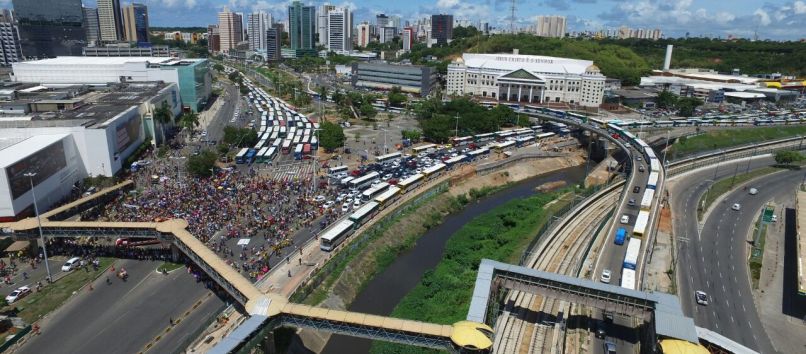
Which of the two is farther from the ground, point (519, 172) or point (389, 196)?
point (389, 196)

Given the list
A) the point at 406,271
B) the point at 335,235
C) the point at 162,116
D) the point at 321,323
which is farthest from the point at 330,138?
the point at 321,323

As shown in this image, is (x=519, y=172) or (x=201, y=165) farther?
(x=519, y=172)

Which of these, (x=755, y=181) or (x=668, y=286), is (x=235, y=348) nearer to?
(x=668, y=286)

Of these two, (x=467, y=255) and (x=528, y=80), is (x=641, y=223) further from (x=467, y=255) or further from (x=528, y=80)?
(x=528, y=80)

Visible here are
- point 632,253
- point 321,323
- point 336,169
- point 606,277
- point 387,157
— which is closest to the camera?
point 321,323

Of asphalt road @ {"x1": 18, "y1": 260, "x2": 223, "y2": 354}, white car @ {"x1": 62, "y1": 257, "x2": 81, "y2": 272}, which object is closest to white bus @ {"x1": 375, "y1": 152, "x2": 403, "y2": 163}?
asphalt road @ {"x1": 18, "y1": 260, "x2": 223, "y2": 354}

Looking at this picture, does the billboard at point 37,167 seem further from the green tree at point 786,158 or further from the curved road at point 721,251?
the green tree at point 786,158

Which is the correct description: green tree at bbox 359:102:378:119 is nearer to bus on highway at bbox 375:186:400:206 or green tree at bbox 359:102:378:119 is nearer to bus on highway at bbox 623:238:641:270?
bus on highway at bbox 375:186:400:206
